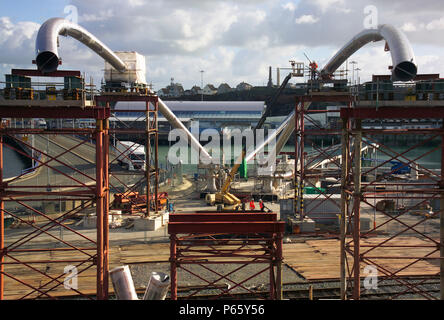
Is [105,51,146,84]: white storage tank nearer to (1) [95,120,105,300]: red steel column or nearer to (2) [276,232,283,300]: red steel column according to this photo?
(1) [95,120,105,300]: red steel column

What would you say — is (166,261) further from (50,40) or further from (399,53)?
(399,53)

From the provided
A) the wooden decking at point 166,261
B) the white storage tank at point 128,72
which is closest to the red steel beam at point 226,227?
the wooden decking at point 166,261

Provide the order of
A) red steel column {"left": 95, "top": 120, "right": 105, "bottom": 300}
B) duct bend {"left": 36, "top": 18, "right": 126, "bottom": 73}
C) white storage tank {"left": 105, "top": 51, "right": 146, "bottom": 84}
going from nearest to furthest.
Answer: red steel column {"left": 95, "top": 120, "right": 105, "bottom": 300}, duct bend {"left": 36, "top": 18, "right": 126, "bottom": 73}, white storage tank {"left": 105, "top": 51, "right": 146, "bottom": 84}

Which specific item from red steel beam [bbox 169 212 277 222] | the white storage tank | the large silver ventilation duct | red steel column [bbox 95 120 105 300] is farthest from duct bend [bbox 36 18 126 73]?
the white storage tank

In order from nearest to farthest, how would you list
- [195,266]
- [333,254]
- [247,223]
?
[247,223]
[195,266]
[333,254]

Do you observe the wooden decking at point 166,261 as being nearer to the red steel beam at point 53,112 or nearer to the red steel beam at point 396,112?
the red steel beam at point 396,112

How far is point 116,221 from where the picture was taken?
36.2 meters

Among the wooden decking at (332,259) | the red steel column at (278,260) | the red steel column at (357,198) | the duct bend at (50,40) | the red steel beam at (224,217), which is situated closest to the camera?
the red steel column at (278,260)

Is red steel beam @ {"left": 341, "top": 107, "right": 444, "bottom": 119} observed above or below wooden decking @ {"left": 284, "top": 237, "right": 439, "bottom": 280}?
above

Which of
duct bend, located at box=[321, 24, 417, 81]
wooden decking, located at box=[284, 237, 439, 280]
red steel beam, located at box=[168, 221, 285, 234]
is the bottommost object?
wooden decking, located at box=[284, 237, 439, 280]

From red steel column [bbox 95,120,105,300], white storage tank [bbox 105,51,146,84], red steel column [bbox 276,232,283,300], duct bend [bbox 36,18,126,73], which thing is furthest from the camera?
white storage tank [bbox 105,51,146,84]

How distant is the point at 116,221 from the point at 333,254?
55.5ft
